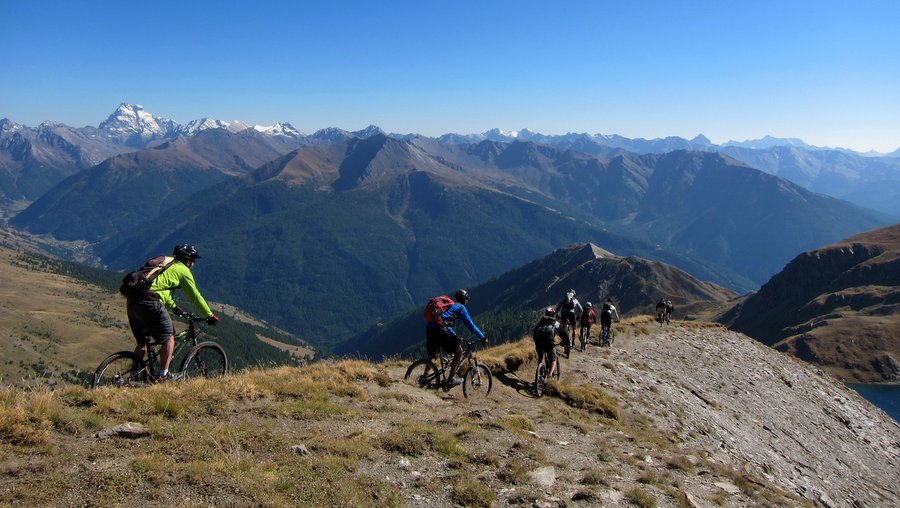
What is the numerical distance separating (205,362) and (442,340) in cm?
749

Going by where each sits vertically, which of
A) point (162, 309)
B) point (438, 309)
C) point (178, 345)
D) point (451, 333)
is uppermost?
point (162, 309)

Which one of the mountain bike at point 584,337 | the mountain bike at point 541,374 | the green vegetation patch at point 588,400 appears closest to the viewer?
the green vegetation patch at point 588,400

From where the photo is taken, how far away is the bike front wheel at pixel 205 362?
14.6 metres

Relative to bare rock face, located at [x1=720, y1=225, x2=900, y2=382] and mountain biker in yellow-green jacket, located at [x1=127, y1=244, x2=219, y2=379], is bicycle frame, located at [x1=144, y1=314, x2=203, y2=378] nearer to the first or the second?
mountain biker in yellow-green jacket, located at [x1=127, y1=244, x2=219, y2=379]

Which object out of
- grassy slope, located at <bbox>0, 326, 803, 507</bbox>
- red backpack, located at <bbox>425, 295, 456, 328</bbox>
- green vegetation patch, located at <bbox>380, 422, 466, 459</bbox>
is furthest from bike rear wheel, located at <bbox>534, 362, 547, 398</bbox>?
green vegetation patch, located at <bbox>380, 422, 466, 459</bbox>

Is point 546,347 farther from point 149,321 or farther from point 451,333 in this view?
point 149,321

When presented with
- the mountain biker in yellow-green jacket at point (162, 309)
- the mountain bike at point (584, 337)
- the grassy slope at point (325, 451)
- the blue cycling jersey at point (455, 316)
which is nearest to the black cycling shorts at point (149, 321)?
the mountain biker in yellow-green jacket at point (162, 309)

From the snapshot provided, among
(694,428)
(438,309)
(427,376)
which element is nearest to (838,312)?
(694,428)

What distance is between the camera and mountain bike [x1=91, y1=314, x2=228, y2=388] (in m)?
13.0

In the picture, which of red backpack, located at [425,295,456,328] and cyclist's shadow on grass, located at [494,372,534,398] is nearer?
red backpack, located at [425,295,456,328]

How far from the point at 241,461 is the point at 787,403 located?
36523 millimetres

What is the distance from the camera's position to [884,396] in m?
118

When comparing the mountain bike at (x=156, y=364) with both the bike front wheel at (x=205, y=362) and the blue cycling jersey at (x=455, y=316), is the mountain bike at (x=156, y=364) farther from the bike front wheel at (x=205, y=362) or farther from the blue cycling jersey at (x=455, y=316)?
the blue cycling jersey at (x=455, y=316)

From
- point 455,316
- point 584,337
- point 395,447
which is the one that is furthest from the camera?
point 584,337
